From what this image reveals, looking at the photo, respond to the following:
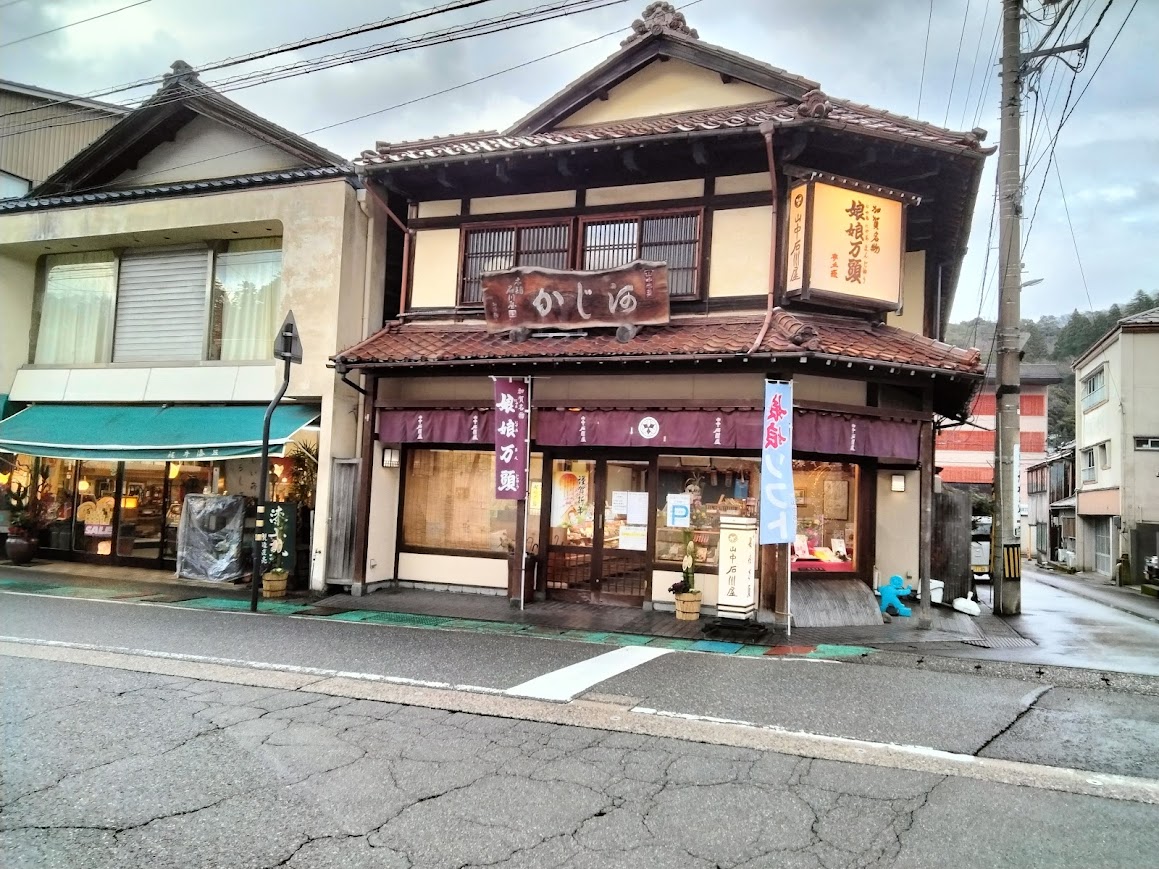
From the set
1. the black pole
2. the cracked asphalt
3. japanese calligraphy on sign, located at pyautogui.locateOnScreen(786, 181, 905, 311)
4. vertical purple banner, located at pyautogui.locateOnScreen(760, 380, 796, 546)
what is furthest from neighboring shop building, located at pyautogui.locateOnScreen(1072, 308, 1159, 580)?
the black pole

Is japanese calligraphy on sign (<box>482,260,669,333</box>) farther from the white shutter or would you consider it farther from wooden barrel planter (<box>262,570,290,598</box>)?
the white shutter

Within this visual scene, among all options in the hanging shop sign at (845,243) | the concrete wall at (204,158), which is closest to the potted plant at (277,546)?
the concrete wall at (204,158)

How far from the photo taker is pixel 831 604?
37.3ft

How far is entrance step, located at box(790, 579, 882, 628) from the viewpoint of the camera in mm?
11086

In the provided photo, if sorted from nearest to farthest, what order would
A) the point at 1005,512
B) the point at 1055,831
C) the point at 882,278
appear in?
the point at 1055,831
the point at 882,278
the point at 1005,512

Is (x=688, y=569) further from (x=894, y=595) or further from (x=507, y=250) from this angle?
(x=507, y=250)

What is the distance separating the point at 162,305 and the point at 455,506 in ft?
28.1

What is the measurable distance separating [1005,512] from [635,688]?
9800 millimetres

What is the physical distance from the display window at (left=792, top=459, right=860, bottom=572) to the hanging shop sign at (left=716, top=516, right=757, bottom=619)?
4.81 ft

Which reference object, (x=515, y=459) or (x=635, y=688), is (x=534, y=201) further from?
(x=635, y=688)

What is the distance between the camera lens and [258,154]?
16.3 m

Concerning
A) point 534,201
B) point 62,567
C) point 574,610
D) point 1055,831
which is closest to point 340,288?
point 534,201

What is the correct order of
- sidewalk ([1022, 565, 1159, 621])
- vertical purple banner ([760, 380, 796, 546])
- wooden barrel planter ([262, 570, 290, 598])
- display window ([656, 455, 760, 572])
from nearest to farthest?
1. vertical purple banner ([760, 380, 796, 546])
2. display window ([656, 455, 760, 572])
3. wooden barrel planter ([262, 570, 290, 598])
4. sidewalk ([1022, 565, 1159, 621])

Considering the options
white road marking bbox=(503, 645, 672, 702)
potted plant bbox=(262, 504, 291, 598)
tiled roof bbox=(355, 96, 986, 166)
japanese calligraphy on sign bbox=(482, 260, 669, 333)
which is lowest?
white road marking bbox=(503, 645, 672, 702)
